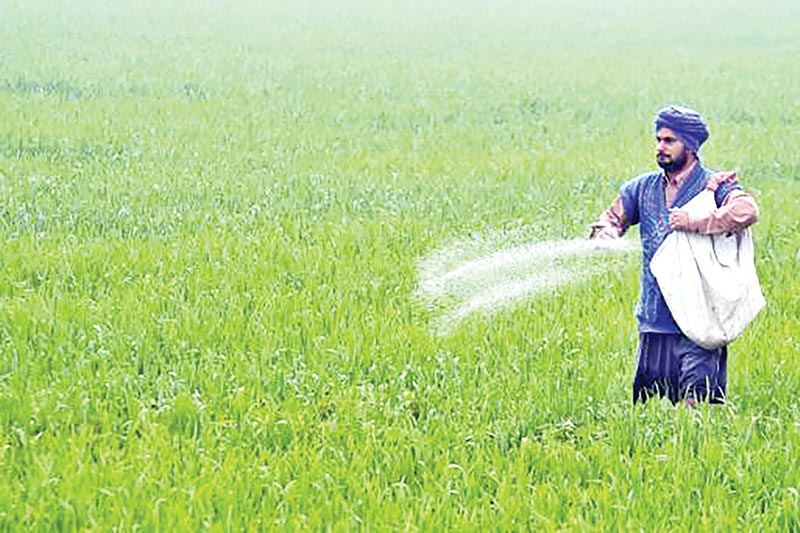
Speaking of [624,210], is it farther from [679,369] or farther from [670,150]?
[679,369]

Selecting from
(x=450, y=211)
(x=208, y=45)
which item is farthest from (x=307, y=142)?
(x=208, y=45)

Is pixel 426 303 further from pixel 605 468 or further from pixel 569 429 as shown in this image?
pixel 605 468

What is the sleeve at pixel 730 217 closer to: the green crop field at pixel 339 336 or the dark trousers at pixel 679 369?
the dark trousers at pixel 679 369

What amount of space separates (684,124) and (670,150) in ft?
0.37

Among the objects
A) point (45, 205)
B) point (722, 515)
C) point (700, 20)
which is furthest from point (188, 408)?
point (700, 20)

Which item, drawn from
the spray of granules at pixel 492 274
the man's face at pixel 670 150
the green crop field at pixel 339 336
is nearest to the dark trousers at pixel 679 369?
the green crop field at pixel 339 336

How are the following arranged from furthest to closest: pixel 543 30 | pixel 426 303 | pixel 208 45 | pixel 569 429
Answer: pixel 543 30 → pixel 208 45 → pixel 426 303 → pixel 569 429

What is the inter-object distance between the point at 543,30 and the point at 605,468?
29480mm

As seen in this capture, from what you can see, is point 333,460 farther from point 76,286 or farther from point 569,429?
point 76,286

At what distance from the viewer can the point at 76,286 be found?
Answer: 737 cm

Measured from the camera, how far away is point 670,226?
520 cm

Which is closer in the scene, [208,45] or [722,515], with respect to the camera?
[722,515]

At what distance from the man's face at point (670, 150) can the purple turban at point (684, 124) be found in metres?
0.02

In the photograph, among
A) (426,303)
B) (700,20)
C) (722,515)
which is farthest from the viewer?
(700,20)
